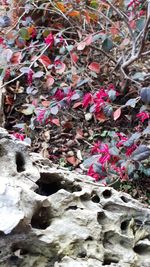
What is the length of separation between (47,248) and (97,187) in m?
0.30

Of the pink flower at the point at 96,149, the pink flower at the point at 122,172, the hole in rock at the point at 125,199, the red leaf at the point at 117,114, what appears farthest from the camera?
the red leaf at the point at 117,114

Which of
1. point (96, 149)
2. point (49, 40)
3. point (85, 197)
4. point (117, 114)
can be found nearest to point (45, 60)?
point (49, 40)

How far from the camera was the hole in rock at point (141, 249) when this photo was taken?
4.75 ft

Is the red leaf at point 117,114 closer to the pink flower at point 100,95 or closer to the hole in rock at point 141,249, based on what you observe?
the pink flower at point 100,95

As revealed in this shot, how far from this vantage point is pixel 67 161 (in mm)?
2309

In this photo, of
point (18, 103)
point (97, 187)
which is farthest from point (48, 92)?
point (97, 187)

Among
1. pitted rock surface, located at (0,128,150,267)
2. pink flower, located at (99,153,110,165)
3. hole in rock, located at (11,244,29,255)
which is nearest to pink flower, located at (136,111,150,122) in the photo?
pink flower, located at (99,153,110,165)

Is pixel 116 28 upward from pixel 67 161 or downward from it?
upward

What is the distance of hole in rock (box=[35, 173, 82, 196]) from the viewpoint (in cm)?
153

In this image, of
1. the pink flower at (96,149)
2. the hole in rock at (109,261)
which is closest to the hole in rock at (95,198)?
the hole in rock at (109,261)

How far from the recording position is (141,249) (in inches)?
57.6

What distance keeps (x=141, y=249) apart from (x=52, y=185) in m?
0.37

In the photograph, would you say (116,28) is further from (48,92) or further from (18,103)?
(18,103)

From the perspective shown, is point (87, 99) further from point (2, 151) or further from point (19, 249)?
point (19, 249)
